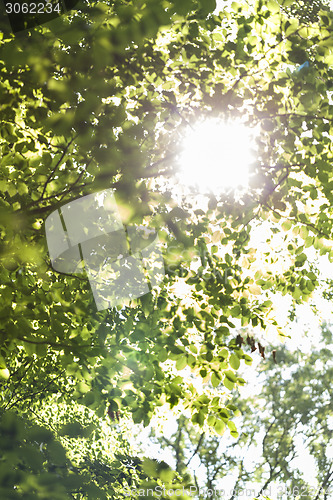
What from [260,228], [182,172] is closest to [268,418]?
[260,228]

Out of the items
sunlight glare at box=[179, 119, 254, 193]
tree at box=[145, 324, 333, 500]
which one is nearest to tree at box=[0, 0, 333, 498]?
sunlight glare at box=[179, 119, 254, 193]

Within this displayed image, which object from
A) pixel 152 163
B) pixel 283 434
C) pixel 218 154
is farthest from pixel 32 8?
pixel 283 434

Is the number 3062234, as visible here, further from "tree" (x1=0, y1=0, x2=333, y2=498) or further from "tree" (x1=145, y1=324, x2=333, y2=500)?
"tree" (x1=145, y1=324, x2=333, y2=500)

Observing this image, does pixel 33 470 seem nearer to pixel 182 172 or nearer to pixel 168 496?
pixel 168 496

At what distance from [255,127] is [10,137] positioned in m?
2.56

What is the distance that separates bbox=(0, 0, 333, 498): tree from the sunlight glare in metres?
0.11

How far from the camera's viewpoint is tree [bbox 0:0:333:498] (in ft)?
12.6

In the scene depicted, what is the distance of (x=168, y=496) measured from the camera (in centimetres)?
382

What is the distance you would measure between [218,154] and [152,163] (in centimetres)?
72

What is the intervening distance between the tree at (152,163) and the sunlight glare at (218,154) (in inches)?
4.4

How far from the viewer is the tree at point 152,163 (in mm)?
3855

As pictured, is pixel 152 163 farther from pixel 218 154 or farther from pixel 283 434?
pixel 283 434

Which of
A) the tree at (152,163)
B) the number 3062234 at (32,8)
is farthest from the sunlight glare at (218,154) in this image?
the number 3062234 at (32,8)

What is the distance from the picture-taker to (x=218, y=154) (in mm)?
4633
